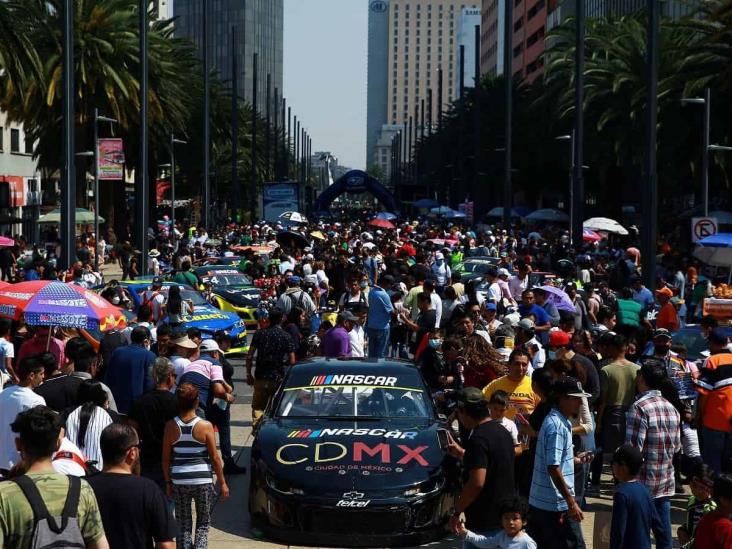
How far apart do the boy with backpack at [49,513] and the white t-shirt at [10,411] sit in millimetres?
3112

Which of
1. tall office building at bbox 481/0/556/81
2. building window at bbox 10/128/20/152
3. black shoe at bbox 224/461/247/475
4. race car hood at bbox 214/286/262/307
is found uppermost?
tall office building at bbox 481/0/556/81

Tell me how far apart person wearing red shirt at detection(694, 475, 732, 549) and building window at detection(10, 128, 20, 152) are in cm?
6424

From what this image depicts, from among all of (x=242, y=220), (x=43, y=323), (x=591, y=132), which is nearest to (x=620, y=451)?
(x=43, y=323)

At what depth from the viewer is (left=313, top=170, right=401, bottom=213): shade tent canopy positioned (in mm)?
75625

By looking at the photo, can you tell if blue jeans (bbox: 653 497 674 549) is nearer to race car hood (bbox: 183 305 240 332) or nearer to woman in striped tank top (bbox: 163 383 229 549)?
woman in striped tank top (bbox: 163 383 229 549)

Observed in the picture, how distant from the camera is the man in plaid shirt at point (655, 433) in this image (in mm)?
9508


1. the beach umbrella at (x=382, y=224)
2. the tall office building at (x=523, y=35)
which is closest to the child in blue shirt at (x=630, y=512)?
the beach umbrella at (x=382, y=224)

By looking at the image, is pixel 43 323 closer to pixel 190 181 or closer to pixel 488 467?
pixel 488 467

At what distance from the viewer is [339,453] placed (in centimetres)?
1075

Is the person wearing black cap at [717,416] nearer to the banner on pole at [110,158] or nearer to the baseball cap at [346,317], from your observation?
the baseball cap at [346,317]

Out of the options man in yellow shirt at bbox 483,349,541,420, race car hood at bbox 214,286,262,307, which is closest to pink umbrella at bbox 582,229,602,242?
race car hood at bbox 214,286,262,307

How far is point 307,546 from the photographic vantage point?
409 inches

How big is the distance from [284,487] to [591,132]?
45.2 m

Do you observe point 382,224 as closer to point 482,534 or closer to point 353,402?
point 353,402
